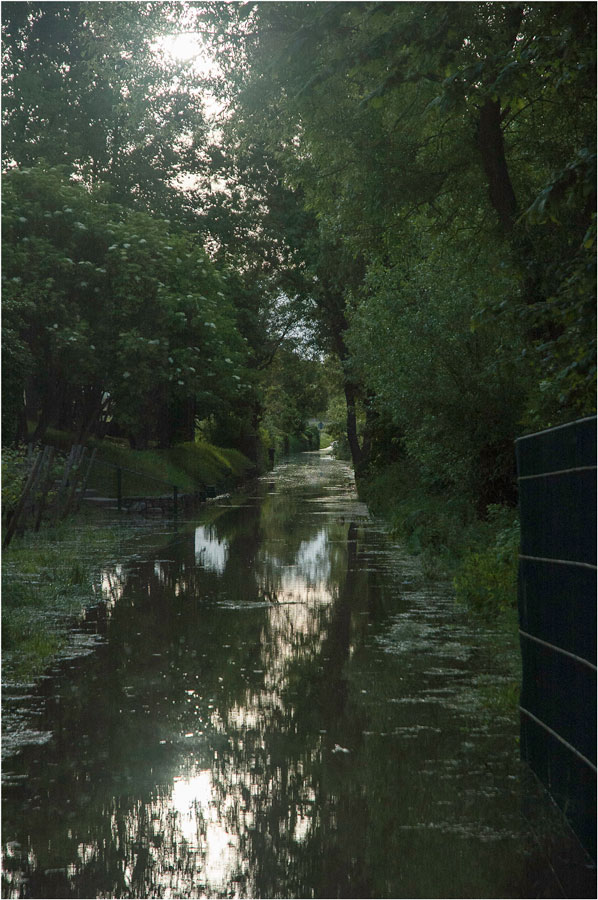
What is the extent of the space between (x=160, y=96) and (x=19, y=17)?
1272 centimetres

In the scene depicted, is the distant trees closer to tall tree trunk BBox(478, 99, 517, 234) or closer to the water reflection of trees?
tall tree trunk BBox(478, 99, 517, 234)

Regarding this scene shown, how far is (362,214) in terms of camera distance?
1525 cm

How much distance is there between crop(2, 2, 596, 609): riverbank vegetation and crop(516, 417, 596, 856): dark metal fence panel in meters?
1.71

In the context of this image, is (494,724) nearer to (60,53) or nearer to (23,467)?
(23,467)

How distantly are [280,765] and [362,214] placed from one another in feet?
36.0

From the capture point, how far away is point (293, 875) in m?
4.48

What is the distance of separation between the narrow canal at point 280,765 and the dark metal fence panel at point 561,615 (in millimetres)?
265

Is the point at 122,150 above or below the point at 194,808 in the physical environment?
above

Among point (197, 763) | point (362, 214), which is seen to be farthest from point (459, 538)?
point (197, 763)

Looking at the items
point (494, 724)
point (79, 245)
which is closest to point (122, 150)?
point (79, 245)

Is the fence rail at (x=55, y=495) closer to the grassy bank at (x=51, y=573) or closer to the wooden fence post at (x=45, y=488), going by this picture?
the wooden fence post at (x=45, y=488)

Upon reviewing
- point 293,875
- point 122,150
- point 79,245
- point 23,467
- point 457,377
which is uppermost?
point 122,150

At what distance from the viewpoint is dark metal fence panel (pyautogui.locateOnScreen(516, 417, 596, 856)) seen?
14.9 ft

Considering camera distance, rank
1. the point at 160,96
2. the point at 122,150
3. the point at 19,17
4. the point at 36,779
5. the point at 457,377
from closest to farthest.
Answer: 1. the point at 36,779
2. the point at 457,377
3. the point at 160,96
4. the point at 19,17
5. the point at 122,150
